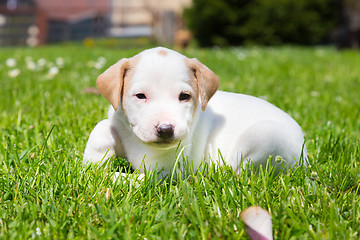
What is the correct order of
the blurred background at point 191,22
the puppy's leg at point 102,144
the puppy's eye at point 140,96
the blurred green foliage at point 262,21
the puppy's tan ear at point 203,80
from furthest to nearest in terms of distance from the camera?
the blurred green foliage at point 262,21 → the blurred background at point 191,22 → the puppy's leg at point 102,144 → the puppy's tan ear at point 203,80 → the puppy's eye at point 140,96

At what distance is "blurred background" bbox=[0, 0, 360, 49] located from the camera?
14.8m

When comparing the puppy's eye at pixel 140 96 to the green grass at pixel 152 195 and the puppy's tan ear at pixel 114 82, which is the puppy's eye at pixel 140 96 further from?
the green grass at pixel 152 195

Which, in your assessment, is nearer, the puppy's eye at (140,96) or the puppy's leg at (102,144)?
the puppy's eye at (140,96)

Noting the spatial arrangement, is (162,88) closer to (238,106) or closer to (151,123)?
(151,123)

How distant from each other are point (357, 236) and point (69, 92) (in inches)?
137

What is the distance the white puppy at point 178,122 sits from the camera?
192 centimetres

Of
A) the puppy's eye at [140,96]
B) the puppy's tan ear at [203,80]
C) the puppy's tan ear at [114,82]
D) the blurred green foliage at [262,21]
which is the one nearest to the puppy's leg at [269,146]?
the puppy's tan ear at [203,80]

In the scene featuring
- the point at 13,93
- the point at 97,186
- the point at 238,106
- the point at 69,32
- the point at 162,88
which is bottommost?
the point at 69,32

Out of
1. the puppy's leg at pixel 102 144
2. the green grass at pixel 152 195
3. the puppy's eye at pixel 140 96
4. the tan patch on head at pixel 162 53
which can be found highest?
the tan patch on head at pixel 162 53

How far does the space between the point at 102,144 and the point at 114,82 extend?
15.0 inches

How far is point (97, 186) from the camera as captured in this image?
6.58 feet

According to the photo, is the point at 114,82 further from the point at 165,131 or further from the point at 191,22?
the point at 191,22

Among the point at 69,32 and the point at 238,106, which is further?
the point at 69,32

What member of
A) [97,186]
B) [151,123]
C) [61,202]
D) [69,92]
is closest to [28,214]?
[61,202]
